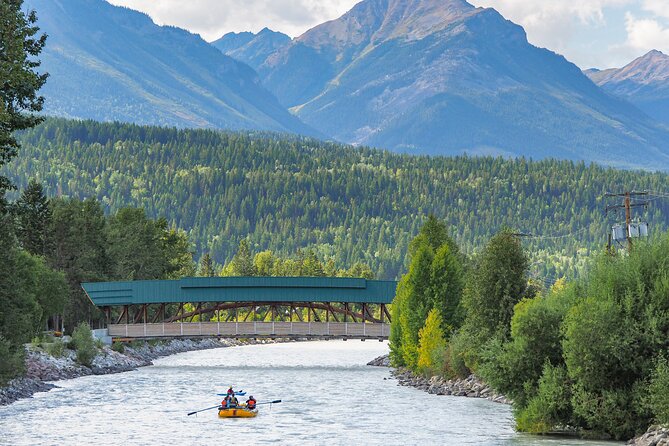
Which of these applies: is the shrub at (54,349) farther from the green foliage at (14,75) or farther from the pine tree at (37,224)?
the green foliage at (14,75)

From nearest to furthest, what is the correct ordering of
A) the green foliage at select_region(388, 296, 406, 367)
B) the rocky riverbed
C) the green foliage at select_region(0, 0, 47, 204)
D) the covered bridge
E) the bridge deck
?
the green foliage at select_region(0, 0, 47, 204) < the rocky riverbed < the green foliage at select_region(388, 296, 406, 367) < the bridge deck < the covered bridge

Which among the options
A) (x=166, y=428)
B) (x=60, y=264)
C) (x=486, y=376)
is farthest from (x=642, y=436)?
(x=60, y=264)

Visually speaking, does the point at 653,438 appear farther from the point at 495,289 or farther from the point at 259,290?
the point at 259,290

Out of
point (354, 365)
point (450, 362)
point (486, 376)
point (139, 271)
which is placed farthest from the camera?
point (139, 271)

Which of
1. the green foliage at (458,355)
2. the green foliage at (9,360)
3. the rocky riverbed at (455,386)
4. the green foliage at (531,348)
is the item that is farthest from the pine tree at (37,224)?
the green foliage at (531,348)

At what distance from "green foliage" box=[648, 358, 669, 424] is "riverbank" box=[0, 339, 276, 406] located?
36.5 metres

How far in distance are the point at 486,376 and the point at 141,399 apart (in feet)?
85.5

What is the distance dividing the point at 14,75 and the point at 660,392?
1022 inches

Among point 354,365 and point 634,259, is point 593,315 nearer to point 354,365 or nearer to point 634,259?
point 634,259

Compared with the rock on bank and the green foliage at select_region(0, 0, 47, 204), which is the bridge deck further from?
the rock on bank

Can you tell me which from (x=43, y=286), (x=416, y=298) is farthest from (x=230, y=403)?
(x=43, y=286)

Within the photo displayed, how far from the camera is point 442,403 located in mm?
67250

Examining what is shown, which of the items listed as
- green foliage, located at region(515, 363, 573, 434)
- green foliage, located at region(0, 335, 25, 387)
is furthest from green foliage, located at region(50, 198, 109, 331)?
green foliage, located at region(515, 363, 573, 434)

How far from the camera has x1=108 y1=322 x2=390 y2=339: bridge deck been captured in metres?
112
